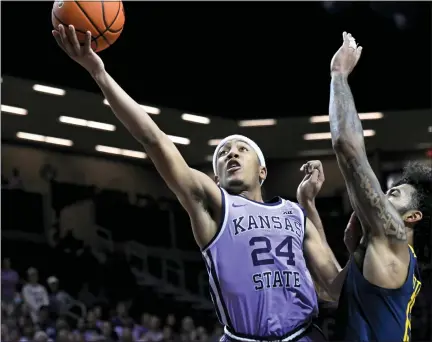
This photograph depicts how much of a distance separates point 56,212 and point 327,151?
5883 mm

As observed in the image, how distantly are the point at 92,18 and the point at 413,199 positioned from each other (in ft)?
6.23

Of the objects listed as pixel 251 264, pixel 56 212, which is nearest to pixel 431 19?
pixel 56 212

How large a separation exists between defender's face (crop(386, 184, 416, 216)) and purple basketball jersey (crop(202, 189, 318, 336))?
56cm

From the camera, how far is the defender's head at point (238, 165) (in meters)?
4.64

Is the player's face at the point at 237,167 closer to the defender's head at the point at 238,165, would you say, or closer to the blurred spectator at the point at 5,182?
the defender's head at the point at 238,165

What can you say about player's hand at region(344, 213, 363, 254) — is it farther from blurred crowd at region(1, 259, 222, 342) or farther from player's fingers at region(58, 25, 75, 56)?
blurred crowd at region(1, 259, 222, 342)

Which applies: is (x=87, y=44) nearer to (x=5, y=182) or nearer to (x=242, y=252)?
(x=242, y=252)

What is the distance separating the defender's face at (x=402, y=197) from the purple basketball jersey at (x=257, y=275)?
0.56m

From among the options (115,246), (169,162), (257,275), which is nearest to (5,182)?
(115,246)

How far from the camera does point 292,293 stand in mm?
4289

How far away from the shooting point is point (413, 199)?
434 centimetres

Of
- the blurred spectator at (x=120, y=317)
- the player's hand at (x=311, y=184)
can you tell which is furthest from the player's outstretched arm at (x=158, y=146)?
the blurred spectator at (x=120, y=317)

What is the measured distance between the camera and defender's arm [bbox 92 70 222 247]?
13.4ft

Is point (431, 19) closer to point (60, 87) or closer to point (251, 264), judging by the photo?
→ point (60, 87)
